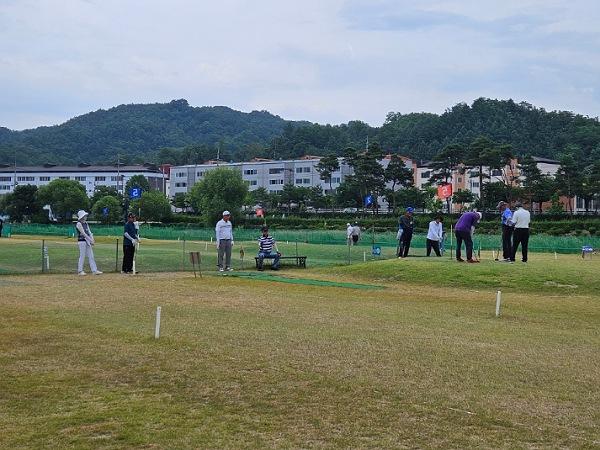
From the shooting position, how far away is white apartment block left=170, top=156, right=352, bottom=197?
138250mm

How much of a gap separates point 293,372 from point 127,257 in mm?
16728

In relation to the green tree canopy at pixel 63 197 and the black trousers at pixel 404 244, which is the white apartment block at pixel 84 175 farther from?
the black trousers at pixel 404 244

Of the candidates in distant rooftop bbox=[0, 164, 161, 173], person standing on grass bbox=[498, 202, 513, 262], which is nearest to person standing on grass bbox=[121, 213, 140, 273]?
person standing on grass bbox=[498, 202, 513, 262]

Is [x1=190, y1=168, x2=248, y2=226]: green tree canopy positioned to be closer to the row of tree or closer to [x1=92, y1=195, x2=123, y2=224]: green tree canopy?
the row of tree

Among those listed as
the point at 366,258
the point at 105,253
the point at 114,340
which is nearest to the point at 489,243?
the point at 366,258

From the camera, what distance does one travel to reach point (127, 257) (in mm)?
24891

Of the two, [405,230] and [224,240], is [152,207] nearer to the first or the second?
[405,230]

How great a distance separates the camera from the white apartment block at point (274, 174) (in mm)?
138250

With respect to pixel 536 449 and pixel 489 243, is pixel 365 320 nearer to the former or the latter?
pixel 536 449

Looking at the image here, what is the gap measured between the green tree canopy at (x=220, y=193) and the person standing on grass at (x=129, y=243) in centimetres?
7569

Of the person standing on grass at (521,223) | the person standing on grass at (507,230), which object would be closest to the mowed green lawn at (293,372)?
the person standing on grass at (521,223)

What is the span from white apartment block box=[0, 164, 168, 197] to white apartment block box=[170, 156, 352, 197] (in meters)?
7.28

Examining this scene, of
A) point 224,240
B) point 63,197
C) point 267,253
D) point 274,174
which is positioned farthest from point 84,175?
point 224,240

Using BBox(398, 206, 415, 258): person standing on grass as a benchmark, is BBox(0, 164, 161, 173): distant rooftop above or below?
above
